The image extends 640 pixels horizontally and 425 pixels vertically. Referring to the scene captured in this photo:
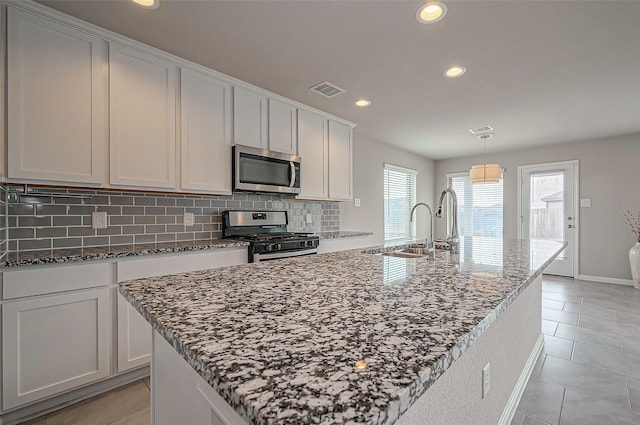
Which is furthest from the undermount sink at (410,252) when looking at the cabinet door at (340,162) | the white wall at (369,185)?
the white wall at (369,185)

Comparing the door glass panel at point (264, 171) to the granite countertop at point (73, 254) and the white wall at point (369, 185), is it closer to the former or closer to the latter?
the granite countertop at point (73, 254)

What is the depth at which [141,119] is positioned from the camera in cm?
218

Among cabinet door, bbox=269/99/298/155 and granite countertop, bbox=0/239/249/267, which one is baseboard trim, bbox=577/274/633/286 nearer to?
cabinet door, bbox=269/99/298/155

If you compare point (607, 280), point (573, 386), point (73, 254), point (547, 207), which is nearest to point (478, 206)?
point (547, 207)

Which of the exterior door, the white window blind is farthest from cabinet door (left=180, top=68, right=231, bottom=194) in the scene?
the exterior door

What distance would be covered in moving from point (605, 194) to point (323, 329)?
20.0 feet

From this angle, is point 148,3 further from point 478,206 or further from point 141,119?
point 478,206

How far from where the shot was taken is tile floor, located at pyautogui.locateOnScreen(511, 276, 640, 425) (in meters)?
1.70

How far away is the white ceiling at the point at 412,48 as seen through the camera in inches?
71.4

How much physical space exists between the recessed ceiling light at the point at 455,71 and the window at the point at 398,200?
251 cm

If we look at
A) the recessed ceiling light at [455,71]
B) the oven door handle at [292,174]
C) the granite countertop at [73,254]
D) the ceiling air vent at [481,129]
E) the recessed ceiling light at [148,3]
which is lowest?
the granite countertop at [73,254]

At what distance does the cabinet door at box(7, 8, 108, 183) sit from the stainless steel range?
1165mm

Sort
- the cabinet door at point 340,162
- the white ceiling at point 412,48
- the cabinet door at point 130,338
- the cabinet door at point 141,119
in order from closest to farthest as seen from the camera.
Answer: the white ceiling at point 412,48
the cabinet door at point 130,338
the cabinet door at point 141,119
the cabinet door at point 340,162

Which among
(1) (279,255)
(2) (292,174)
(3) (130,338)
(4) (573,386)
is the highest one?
(2) (292,174)
